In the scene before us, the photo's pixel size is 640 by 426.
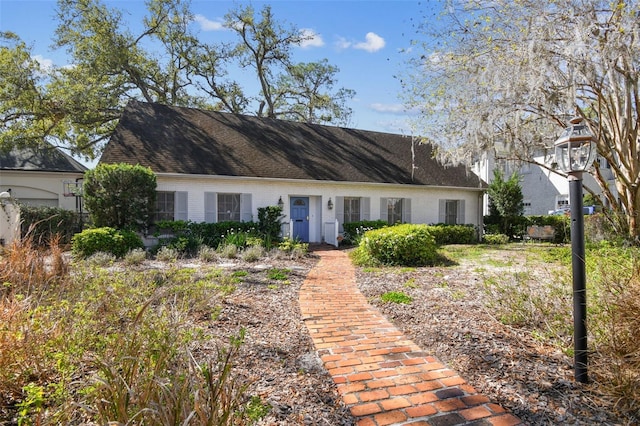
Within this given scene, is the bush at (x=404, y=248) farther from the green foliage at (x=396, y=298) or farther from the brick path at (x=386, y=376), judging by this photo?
the brick path at (x=386, y=376)

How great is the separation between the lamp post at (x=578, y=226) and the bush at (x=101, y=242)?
401 inches

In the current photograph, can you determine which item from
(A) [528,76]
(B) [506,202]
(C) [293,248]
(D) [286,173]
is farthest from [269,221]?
(B) [506,202]

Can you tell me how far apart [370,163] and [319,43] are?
30.0 feet

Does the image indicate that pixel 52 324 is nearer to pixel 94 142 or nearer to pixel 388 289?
pixel 388 289

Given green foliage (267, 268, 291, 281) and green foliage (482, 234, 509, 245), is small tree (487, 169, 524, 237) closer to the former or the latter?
green foliage (482, 234, 509, 245)

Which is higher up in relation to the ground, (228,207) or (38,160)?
(38,160)

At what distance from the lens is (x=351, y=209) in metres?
15.5

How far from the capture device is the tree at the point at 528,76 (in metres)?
8.32

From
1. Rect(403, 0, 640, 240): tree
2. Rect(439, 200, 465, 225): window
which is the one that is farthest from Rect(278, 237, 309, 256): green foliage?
Rect(439, 200, 465, 225): window

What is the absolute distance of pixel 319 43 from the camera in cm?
2108

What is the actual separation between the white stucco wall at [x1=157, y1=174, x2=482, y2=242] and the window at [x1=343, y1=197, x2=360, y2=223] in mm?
297

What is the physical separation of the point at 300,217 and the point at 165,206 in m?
5.06

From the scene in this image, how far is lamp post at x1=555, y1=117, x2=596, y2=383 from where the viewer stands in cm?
310

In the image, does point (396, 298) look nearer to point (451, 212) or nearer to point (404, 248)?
point (404, 248)
